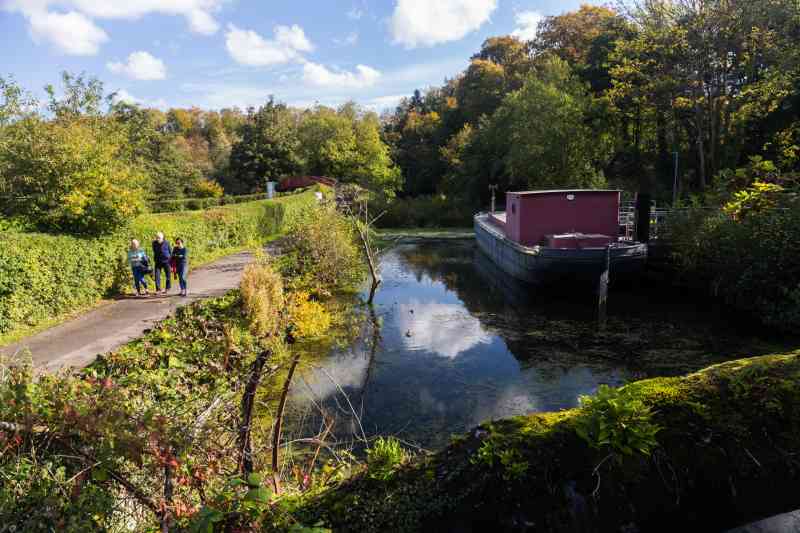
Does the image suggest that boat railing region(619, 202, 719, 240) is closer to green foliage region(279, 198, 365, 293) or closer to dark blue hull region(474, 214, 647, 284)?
dark blue hull region(474, 214, 647, 284)

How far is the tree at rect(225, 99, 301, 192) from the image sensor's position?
128 feet

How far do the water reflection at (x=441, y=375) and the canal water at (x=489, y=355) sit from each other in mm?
22

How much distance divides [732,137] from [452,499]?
28443mm

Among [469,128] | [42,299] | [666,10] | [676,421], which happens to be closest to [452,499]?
[676,421]

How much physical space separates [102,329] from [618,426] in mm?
8944

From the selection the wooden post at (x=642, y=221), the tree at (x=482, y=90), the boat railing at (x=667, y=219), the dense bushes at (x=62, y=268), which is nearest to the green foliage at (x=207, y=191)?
the dense bushes at (x=62, y=268)

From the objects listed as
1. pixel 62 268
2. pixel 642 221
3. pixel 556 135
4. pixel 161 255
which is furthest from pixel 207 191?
pixel 642 221

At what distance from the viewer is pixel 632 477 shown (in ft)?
6.54

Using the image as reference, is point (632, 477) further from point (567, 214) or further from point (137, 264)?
point (567, 214)

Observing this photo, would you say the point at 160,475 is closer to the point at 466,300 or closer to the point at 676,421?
the point at 676,421

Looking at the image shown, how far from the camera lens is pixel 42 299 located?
9.16 meters

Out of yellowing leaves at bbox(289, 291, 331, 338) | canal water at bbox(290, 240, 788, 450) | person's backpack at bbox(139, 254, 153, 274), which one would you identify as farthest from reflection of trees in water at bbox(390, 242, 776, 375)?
person's backpack at bbox(139, 254, 153, 274)

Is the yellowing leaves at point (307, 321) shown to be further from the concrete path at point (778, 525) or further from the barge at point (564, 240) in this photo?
the concrete path at point (778, 525)

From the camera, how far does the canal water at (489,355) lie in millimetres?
8500
